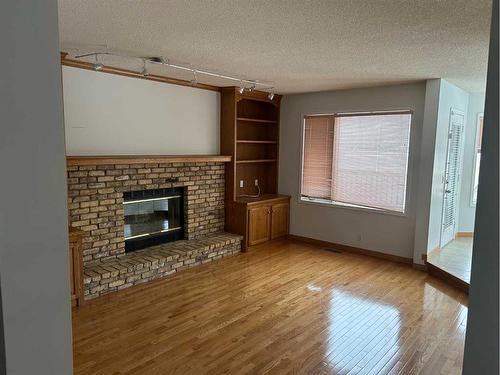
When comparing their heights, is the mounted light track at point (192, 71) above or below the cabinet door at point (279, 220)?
above

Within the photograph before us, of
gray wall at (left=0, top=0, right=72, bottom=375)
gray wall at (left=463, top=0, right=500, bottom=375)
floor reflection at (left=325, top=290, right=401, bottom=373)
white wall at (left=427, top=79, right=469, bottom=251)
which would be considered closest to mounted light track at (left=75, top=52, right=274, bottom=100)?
white wall at (left=427, top=79, right=469, bottom=251)

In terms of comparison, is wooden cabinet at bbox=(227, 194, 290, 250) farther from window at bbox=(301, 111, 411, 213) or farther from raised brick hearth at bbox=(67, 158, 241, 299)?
window at bbox=(301, 111, 411, 213)

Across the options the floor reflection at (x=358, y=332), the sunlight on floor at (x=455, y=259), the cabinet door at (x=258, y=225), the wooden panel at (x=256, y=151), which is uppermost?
the wooden panel at (x=256, y=151)

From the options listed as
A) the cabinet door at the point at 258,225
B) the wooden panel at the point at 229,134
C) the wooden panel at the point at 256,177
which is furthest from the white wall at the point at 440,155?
the wooden panel at the point at 229,134

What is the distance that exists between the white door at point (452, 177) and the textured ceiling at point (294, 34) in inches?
51.3

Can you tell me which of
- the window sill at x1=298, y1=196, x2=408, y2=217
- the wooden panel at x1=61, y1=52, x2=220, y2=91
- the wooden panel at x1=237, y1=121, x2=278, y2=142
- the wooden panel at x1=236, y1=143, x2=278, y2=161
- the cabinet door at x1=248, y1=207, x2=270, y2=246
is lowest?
the cabinet door at x1=248, y1=207, x2=270, y2=246

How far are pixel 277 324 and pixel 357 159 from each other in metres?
3.33

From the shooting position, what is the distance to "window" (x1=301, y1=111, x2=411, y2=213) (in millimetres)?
5684

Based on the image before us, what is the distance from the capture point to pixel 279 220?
6.83 m

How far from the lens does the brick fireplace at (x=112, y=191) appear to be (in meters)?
4.35

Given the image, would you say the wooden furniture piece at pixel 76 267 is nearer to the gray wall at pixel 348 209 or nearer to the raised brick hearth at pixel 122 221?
the raised brick hearth at pixel 122 221

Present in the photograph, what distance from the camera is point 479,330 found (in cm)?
88

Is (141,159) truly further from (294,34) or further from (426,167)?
(426,167)

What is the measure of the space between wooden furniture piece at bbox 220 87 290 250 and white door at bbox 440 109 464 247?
2.57m
